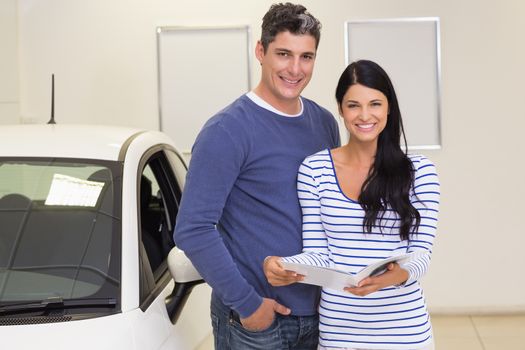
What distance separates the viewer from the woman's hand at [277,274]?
1.93 metres

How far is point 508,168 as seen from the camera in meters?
5.44

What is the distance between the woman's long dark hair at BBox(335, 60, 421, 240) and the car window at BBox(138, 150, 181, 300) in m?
0.74

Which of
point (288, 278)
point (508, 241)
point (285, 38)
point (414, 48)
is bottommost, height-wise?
point (508, 241)

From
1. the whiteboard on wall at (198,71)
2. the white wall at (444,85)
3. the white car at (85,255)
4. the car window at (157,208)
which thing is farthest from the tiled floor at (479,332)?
the white car at (85,255)

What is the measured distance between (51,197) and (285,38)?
87 centimetres

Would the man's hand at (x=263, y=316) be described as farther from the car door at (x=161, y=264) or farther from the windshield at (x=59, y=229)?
the windshield at (x=59, y=229)

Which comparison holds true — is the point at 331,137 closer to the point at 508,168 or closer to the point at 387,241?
the point at 387,241

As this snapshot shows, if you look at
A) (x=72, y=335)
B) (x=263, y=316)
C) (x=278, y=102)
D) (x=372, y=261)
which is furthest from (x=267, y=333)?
Result: (x=278, y=102)

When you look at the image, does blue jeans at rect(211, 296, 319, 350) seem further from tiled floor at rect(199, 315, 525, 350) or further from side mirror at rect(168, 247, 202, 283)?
tiled floor at rect(199, 315, 525, 350)

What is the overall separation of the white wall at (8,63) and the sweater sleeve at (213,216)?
11.9 feet

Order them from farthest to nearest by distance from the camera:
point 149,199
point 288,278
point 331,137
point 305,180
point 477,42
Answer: point 477,42 < point 149,199 < point 331,137 < point 305,180 < point 288,278

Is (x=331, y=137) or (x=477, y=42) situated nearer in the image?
(x=331, y=137)

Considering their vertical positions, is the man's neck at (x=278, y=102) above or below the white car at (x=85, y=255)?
above

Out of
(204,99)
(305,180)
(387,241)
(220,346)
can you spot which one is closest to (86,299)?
(220,346)
